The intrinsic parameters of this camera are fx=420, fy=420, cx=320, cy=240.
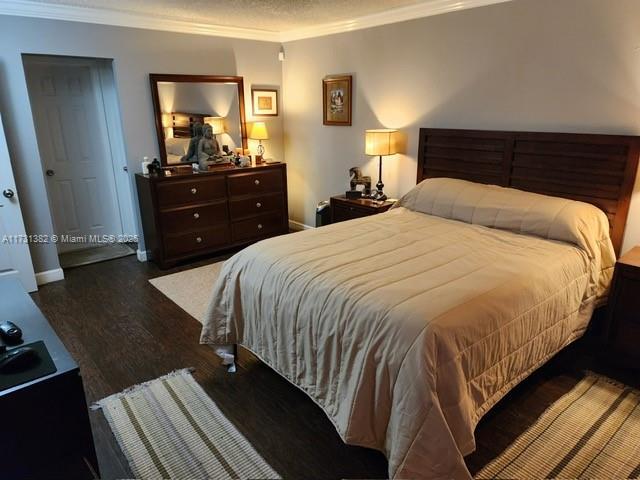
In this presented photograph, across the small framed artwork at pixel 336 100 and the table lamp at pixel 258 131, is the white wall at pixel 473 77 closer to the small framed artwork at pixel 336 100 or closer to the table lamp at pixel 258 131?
the small framed artwork at pixel 336 100

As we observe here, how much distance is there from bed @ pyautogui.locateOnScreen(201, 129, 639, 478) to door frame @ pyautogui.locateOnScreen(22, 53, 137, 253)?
2789mm

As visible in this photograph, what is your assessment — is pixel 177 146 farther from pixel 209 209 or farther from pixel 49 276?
pixel 49 276

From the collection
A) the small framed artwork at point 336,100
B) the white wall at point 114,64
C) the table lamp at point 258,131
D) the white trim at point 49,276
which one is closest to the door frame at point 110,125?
the white wall at point 114,64

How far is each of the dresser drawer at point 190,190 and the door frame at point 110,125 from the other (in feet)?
1.71

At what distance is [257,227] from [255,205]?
0.26 meters

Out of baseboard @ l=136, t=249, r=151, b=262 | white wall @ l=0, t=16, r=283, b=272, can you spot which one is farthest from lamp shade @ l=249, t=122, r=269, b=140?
baseboard @ l=136, t=249, r=151, b=262

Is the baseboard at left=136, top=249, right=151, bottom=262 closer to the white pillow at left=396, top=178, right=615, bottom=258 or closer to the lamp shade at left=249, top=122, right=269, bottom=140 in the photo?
the lamp shade at left=249, top=122, right=269, bottom=140

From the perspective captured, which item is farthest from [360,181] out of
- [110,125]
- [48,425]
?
[48,425]

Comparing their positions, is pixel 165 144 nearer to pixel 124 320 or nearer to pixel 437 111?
pixel 124 320

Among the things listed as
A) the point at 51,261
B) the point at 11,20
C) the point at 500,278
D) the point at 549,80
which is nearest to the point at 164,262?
the point at 51,261

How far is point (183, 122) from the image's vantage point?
4430 mm

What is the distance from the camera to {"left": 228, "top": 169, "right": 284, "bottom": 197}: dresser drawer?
4504 millimetres

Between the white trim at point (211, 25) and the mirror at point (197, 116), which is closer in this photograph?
the white trim at point (211, 25)

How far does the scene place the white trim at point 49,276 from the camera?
3898 millimetres
